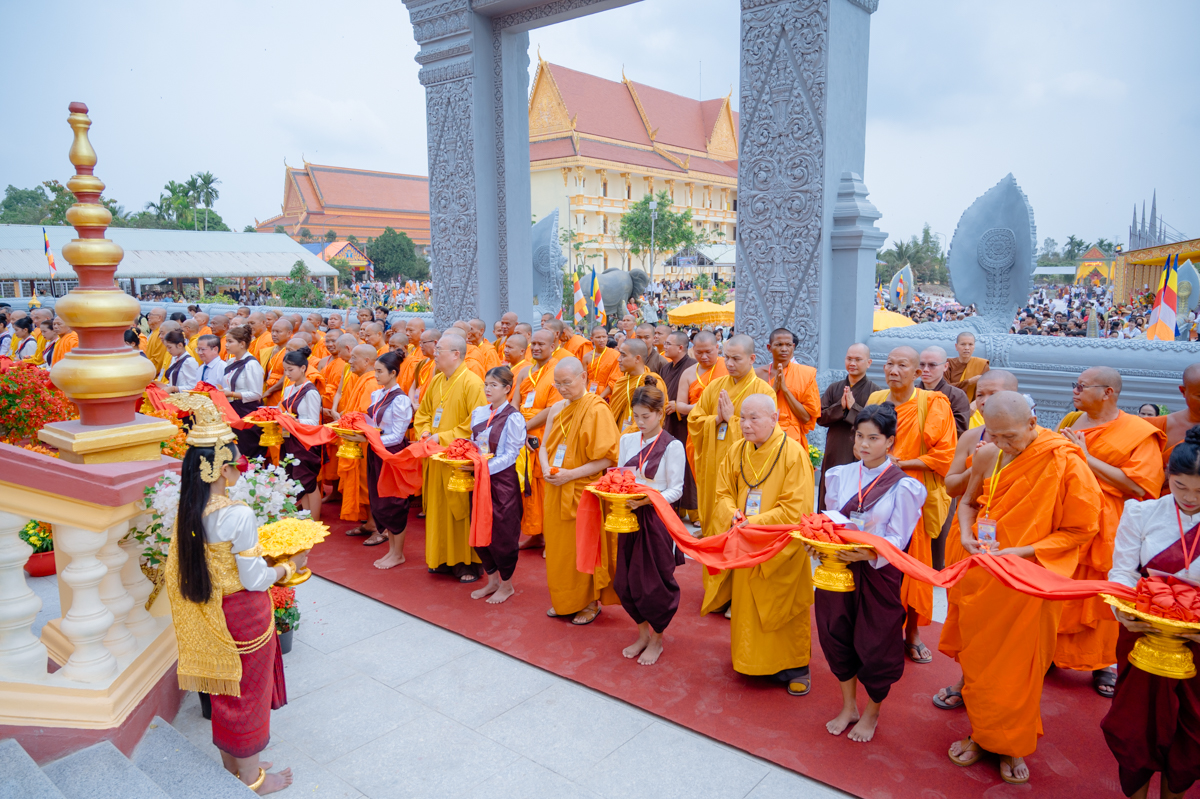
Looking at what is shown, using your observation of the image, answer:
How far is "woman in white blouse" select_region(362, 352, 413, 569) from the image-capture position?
245 inches

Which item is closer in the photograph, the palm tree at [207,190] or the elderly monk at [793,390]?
the elderly monk at [793,390]

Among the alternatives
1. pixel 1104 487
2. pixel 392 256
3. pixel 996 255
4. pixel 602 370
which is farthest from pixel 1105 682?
pixel 392 256

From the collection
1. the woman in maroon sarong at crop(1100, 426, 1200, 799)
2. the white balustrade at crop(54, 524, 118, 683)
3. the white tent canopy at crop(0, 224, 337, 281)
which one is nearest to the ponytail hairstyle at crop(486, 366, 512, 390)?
the white balustrade at crop(54, 524, 118, 683)

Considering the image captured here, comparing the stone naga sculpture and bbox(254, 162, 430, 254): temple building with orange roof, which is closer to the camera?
the stone naga sculpture

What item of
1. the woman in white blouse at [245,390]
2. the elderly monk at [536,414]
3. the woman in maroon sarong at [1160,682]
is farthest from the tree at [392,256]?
the woman in maroon sarong at [1160,682]

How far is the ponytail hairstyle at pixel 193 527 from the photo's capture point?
2871 mm

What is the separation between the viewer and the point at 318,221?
183 ft

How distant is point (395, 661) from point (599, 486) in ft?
5.57

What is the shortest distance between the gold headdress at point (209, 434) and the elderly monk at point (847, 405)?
4447mm

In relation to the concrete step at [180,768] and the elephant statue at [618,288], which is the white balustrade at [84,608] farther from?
the elephant statue at [618,288]

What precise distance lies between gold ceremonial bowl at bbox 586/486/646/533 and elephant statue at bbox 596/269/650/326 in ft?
66.6

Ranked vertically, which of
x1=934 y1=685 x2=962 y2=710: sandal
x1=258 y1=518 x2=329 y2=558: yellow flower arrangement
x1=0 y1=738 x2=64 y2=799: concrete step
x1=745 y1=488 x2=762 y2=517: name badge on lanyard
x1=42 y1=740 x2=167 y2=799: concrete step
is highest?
x1=258 y1=518 x2=329 y2=558: yellow flower arrangement

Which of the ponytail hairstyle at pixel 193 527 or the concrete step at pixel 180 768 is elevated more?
the ponytail hairstyle at pixel 193 527

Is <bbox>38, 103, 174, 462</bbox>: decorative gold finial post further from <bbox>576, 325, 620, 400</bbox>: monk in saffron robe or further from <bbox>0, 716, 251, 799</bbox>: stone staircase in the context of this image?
<bbox>576, 325, 620, 400</bbox>: monk in saffron robe
